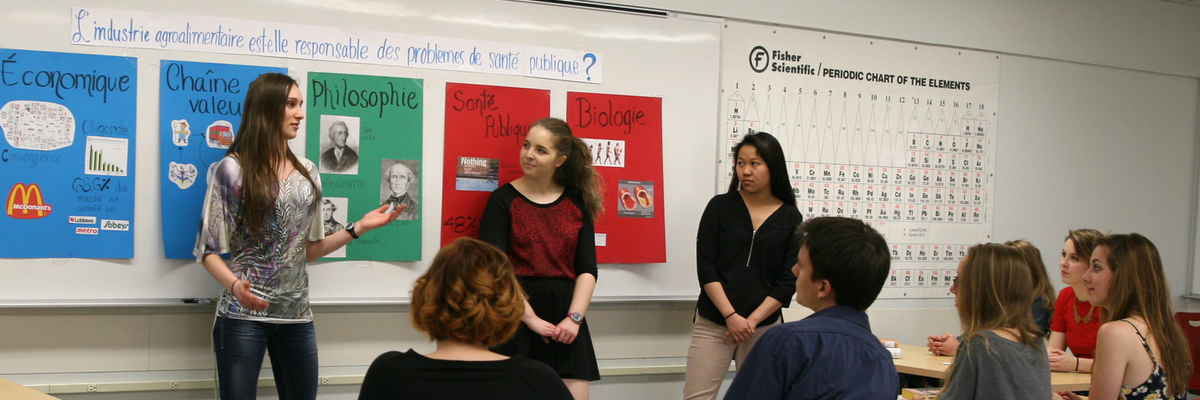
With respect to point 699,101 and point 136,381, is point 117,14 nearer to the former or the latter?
point 136,381

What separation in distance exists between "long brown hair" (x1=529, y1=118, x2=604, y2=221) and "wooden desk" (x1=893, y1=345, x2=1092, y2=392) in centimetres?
122

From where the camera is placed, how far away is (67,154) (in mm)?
2604

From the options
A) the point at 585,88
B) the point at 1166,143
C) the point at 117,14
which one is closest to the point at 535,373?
the point at 585,88

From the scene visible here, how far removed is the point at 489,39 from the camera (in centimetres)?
308

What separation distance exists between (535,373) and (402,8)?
202cm

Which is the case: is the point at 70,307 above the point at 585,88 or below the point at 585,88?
below

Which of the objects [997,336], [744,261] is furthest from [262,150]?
[997,336]

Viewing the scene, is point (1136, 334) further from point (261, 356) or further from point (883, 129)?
point (261, 356)

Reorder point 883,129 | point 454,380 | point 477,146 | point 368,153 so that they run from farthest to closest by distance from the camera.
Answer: point 883,129 → point 477,146 → point 368,153 → point 454,380

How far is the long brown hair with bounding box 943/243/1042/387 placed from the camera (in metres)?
1.86

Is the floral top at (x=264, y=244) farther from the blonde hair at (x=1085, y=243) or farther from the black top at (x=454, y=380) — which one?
the blonde hair at (x=1085, y=243)

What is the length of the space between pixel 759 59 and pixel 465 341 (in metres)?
2.51

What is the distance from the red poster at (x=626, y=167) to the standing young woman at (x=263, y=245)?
966 millimetres

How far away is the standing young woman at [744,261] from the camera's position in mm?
2977
